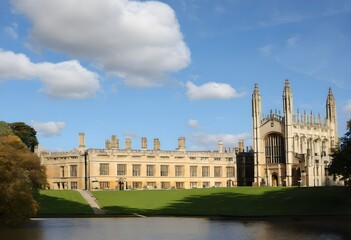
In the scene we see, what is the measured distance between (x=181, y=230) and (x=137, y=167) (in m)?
51.7

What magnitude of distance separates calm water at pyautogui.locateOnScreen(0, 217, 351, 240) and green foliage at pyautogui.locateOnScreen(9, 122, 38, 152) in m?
51.0

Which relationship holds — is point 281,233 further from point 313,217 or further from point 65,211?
point 65,211

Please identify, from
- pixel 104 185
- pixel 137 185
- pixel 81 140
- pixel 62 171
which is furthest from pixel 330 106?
pixel 62 171

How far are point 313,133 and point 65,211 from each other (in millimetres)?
49967

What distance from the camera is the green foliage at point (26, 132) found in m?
84.4

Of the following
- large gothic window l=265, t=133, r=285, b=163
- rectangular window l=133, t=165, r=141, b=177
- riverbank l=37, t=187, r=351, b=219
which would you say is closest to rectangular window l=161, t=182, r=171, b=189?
rectangular window l=133, t=165, r=141, b=177

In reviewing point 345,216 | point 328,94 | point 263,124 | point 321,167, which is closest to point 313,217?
point 345,216

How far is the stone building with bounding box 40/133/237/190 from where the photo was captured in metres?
79.4

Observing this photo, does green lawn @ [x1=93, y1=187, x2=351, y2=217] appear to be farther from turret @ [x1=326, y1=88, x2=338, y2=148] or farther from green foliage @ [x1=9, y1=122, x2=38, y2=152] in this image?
turret @ [x1=326, y1=88, x2=338, y2=148]

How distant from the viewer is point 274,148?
273 feet

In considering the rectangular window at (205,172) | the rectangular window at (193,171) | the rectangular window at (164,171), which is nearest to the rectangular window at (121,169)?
the rectangular window at (164,171)

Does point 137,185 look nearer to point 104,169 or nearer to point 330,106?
point 104,169

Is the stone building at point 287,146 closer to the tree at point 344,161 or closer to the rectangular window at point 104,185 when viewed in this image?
the rectangular window at point 104,185

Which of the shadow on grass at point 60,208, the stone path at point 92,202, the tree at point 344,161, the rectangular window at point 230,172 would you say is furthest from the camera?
the rectangular window at point 230,172
